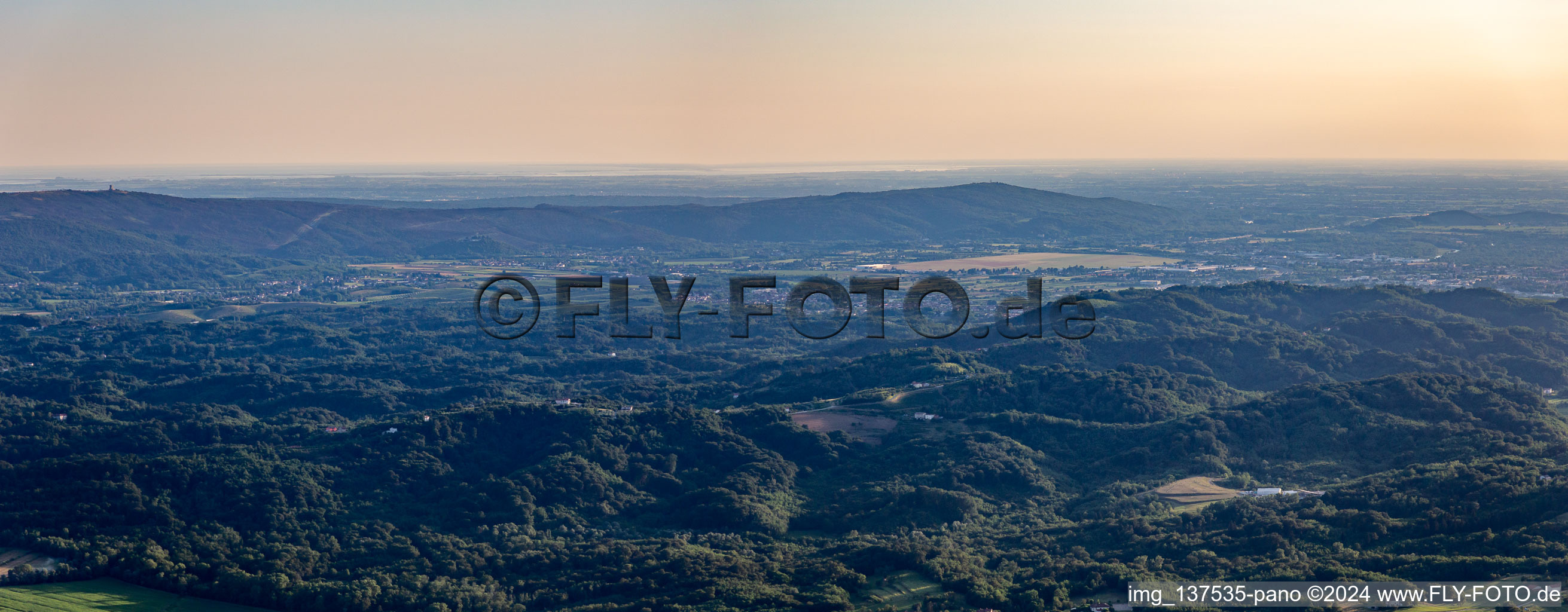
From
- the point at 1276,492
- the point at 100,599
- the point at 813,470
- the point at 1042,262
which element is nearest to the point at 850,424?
the point at 813,470

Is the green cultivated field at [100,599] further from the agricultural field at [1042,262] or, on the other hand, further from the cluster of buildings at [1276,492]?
the agricultural field at [1042,262]

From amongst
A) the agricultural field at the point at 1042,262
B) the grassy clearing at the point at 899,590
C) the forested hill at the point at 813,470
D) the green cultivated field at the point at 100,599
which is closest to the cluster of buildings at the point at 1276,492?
the forested hill at the point at 813,470

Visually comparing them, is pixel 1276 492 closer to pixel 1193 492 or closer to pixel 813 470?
pixel 1193 492

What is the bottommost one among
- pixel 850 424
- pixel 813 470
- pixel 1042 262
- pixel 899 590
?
pixel 813 470

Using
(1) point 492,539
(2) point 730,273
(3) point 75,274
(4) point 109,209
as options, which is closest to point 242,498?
(1) point 492,539

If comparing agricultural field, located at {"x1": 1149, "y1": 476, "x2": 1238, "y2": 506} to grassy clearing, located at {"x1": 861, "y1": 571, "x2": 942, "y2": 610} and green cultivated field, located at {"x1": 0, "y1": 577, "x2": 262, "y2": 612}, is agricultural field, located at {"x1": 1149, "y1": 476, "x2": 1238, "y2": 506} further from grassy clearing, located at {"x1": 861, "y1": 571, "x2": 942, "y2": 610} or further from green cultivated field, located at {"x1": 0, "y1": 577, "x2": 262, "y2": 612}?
green cultivated field, located at {"x1": 0, "y1": 577, "x2": 262, "y2": 612}

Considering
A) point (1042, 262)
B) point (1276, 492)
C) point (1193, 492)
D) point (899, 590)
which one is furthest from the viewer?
point (1042, 262)

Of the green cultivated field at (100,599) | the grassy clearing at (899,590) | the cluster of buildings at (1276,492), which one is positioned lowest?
the green cultivated field at (100,599)
